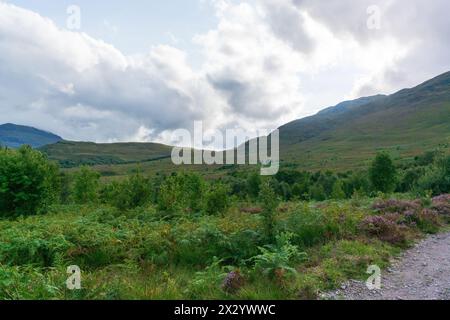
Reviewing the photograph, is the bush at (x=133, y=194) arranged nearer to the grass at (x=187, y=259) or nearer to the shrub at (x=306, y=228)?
the grass at (x=187, y=259)

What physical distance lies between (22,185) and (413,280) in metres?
28.5

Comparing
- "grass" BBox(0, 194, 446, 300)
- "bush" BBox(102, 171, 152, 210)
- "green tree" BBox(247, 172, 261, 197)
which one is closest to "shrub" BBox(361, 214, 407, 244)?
"grass" BBox(0, 194, 446, 300)

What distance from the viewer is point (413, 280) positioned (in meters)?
7.95

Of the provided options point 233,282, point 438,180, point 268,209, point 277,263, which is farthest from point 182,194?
point 438,180

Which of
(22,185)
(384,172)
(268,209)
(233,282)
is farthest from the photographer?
(384,172)

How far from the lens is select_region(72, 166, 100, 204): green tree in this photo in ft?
123

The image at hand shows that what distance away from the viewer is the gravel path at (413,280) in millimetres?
6996

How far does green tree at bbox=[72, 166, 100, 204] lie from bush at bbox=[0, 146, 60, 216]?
951cm

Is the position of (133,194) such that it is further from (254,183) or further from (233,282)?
(254,183)

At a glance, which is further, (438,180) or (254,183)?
(254,183)

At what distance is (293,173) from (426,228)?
7057 cm

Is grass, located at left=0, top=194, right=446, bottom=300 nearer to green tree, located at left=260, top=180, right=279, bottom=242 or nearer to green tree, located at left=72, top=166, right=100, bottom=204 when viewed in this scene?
green tree, located at left=260, top=180, right=279, bottom=242
